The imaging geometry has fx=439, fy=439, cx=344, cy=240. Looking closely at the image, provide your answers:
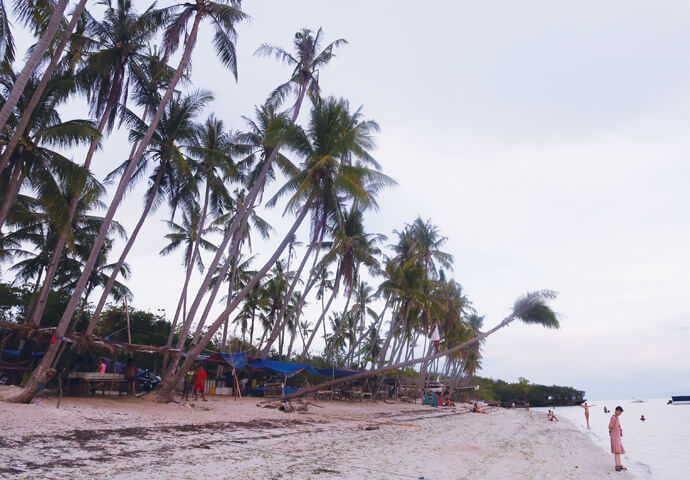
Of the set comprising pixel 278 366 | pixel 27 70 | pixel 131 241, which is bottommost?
pixel 278 366

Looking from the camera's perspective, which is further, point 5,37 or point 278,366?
point 278,366

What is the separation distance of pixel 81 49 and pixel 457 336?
39754 mm

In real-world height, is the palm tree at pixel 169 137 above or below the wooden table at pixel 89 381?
above

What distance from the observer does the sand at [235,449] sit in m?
5.99

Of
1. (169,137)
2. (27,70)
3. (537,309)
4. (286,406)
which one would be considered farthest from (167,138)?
(537,309)

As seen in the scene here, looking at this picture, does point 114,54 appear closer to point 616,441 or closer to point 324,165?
point 324,165

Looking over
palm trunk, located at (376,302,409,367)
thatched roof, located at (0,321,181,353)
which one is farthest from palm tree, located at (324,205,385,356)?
thatched roof, located at (0,321,181,353)

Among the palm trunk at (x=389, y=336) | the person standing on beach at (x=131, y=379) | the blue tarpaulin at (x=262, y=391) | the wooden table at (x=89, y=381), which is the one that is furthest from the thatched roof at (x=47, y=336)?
the palm trunk at (x=389, y=336)

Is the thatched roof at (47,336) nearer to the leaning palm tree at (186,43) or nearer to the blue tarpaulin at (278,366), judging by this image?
the leaning palm tree at (186,43)

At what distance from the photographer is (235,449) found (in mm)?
7906

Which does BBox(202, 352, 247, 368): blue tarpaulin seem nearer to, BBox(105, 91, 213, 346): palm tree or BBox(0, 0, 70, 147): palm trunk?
BBox(105, 91, 213, 346): palm tree

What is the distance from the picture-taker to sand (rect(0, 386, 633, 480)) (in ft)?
19.6

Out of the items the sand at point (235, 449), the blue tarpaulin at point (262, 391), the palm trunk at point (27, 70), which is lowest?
the sand at point (235, 449)

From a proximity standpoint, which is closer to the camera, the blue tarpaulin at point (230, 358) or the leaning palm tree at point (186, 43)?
the leaning palm tree at point (186, 43)
